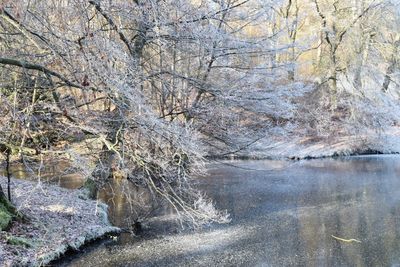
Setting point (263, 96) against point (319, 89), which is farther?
Answer: point (319, 89)

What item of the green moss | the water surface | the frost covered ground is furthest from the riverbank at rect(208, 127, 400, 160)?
the green moss

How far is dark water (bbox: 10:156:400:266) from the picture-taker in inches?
293

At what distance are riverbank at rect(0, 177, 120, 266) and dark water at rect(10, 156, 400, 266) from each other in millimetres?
377

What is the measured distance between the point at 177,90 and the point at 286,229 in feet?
11.7

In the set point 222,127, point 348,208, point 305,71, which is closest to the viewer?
point 348,208

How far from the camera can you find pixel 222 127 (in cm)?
1162

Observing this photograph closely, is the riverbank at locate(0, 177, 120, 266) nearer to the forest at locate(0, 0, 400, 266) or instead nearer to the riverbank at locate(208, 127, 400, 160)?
the forest at locate(0, 0, 400, 266)

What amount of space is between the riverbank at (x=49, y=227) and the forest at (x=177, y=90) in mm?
91

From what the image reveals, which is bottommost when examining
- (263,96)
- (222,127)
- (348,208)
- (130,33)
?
(348,208)

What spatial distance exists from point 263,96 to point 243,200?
2787 mm

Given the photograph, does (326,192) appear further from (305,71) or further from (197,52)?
(305,71)

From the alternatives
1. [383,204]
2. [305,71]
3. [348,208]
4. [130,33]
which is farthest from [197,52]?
[305,71]

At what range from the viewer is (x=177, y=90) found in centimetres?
943

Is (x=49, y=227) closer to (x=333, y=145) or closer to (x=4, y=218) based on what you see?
(x=4, y=218)
